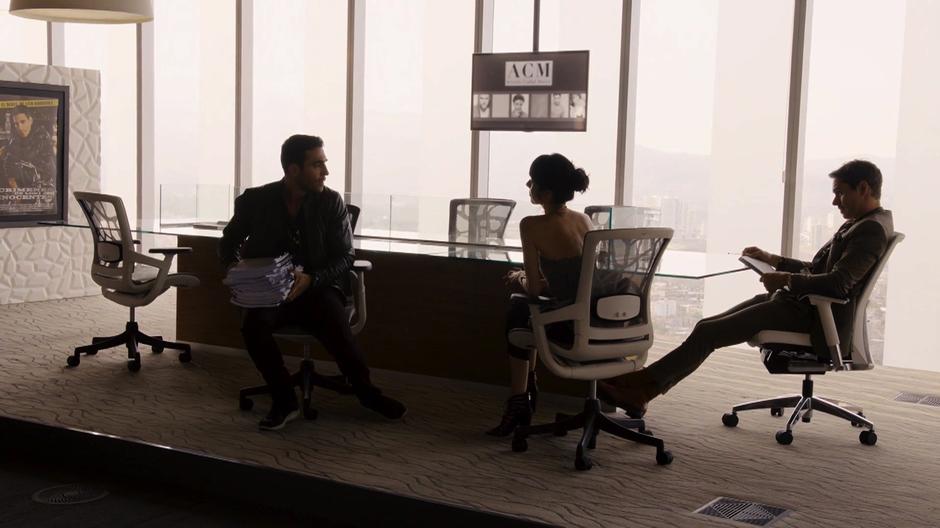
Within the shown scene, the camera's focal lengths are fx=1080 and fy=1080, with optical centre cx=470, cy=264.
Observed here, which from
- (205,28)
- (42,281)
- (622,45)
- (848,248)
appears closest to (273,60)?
(205,28)

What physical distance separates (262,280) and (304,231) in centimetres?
37

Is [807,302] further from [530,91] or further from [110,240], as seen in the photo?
[110,240]

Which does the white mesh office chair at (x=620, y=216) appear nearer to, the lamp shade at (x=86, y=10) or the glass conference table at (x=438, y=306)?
the glass conference table at (x=438, y=306)

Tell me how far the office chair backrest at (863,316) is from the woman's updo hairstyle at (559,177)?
1294mm

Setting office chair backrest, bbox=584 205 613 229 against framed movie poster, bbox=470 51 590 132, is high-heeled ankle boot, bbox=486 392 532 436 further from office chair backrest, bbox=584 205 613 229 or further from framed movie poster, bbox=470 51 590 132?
framed movie poster, bbox=470 51 590 132

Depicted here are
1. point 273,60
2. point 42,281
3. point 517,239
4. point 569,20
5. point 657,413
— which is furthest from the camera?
point 273,60

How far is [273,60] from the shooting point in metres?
9.24

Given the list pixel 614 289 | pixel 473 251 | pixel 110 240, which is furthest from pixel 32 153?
pixel 614 289

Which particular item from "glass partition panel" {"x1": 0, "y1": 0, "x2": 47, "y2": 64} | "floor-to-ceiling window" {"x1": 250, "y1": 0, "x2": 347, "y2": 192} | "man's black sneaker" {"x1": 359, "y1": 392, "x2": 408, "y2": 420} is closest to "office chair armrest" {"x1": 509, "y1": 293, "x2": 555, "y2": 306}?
"man's black sneaker" {"x1": 359, "y1": 392, "x2": 408, "y2": 420}

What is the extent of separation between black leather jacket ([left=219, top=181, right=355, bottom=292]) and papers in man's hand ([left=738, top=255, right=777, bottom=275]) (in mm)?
1797

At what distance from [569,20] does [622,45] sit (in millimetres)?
460

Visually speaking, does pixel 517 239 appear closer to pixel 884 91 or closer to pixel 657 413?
pixel 657 413

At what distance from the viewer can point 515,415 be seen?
15.2ft

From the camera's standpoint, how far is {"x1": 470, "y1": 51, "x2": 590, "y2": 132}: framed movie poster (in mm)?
6789
